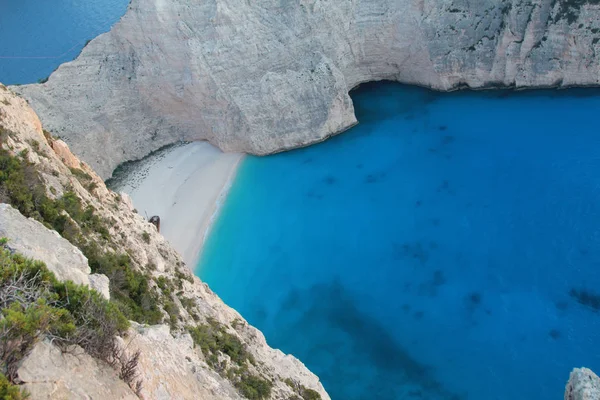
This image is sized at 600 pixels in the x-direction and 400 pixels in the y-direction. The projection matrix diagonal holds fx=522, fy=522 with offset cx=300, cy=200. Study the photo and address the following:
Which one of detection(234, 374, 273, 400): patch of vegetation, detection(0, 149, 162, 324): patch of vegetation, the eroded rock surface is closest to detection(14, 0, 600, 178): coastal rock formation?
detection(0, 149, 162, 324): patch of vegetation

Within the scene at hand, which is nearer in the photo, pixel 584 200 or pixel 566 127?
pixel 584 200

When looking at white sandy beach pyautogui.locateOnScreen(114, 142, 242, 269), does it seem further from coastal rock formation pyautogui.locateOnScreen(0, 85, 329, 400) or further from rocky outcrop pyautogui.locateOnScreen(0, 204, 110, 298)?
rocky outcrop pyautogui.locateOnScreen(0, 204, 110, 298)

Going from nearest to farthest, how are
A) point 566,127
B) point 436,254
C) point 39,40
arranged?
point 436,254, point 566,127, point 39,40

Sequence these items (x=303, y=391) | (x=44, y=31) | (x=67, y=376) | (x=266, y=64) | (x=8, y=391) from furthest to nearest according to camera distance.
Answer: (x=44, y=31) → (x=266, y=64) → (x=303, y=391) → (x=67, y=376) → (x=8, y=391)

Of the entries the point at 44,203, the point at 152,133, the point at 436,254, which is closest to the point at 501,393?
the point at 436,254

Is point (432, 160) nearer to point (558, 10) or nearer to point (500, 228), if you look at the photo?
point (500, 228)

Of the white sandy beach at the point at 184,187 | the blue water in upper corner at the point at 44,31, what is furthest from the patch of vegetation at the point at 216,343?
the blue water in upper corner at the point at 44,31

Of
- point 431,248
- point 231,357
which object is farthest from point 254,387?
point 431,248

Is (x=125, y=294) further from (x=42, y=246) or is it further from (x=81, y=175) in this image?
(x=81, y=175)
